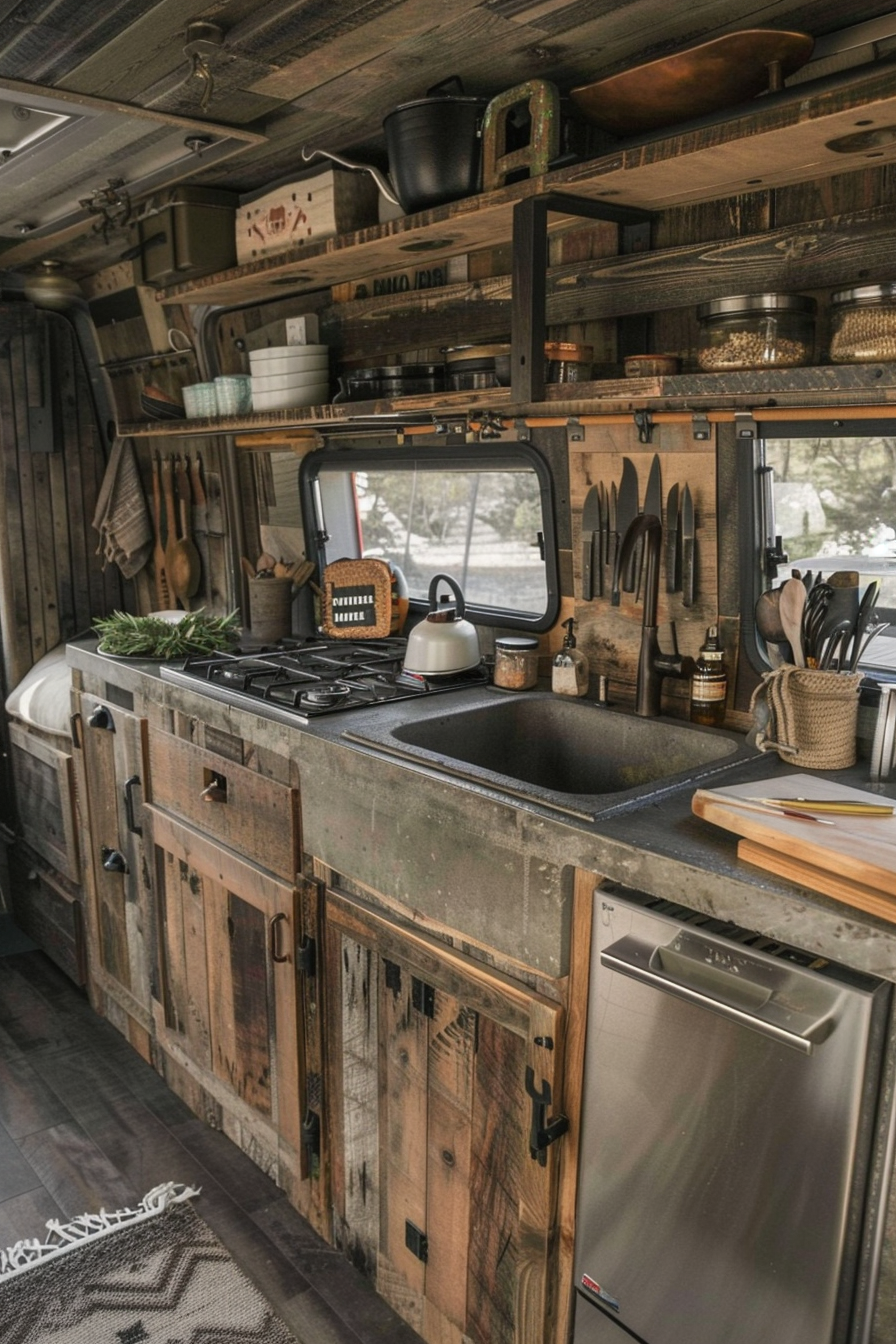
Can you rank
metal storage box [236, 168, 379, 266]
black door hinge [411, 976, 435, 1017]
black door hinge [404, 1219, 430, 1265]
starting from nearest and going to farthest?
black door hinge [411, 976, 435, 1017]
black door hinge [404, 1219, 430, 1265]
metal storage box [236, 168, 379, 266]

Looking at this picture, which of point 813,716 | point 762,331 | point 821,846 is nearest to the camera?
point 821,846

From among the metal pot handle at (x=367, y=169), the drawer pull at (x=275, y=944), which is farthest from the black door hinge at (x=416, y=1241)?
the metal pot handle at (x=367, y=169)

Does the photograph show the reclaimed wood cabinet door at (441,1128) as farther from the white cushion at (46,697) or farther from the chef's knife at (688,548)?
the white cushion at (46,697)

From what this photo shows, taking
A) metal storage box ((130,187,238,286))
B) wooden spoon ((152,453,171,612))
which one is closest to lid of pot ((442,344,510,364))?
metal storage box ((130,187,238,286))

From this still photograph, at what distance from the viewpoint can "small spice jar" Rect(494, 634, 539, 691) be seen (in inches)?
94.0

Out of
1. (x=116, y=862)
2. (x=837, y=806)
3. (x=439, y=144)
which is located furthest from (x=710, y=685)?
(x=116, y=862)

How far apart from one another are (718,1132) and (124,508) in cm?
319

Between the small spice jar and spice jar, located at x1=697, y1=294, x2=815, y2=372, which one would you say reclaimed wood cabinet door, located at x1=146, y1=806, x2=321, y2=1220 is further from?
spice jar, located at x1=697, y1=294, x2=815, y2=372

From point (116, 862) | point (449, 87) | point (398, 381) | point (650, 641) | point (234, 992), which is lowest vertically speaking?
point (234, 992)

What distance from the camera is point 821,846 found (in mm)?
1316

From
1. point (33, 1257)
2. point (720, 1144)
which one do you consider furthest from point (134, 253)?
point (720, 1144)

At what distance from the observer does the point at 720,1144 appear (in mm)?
1385

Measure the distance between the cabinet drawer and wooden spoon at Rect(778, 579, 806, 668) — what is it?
996 mm

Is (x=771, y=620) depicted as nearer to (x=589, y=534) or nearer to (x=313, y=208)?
(x=589, y=534)
